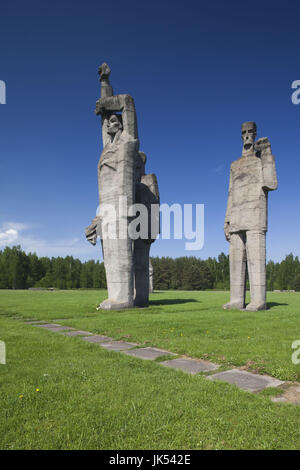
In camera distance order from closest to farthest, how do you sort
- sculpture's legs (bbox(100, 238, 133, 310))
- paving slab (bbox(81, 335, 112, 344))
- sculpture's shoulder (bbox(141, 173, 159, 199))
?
paving slab (bbox(81, 335, 112, 344)) → sculpture's legs (bbox(100, 238, 133, 310)) → sculpture's shoulder (bbox(141, 173, 159, 199))

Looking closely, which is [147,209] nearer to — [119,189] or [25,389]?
[119,189]

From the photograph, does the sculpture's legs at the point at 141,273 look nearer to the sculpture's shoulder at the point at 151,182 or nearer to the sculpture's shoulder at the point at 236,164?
the sculpture's shoulder at the point at 151,182

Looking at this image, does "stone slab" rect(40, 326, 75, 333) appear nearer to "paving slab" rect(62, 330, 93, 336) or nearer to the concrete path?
"paving slab" rect(62, 330, 93, 336)

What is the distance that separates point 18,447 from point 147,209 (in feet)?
45.3

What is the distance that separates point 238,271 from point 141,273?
4.43 meters

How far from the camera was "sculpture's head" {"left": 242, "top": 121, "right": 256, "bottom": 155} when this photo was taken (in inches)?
565

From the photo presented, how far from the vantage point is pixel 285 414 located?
3.08m

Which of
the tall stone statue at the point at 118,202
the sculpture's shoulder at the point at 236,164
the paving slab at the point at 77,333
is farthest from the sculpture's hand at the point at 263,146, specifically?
the paving slab at the point at 77,333


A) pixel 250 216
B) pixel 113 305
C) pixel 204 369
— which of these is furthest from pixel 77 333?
pixel 250 216

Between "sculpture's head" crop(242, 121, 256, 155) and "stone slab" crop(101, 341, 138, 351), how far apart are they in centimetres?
1101

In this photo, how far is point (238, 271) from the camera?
14305mm

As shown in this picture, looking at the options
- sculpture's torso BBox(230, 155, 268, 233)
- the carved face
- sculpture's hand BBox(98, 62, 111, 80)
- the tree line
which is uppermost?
sculpture's hand BBox(98, 62, 111, 80)

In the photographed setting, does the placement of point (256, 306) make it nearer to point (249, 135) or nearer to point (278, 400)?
point (249, 135)

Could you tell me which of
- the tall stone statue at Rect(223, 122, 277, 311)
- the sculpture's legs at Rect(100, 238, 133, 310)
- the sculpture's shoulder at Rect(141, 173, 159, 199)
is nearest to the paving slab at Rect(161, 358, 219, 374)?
the sculpture's legs at Rect(100, 238, 133, 310)
